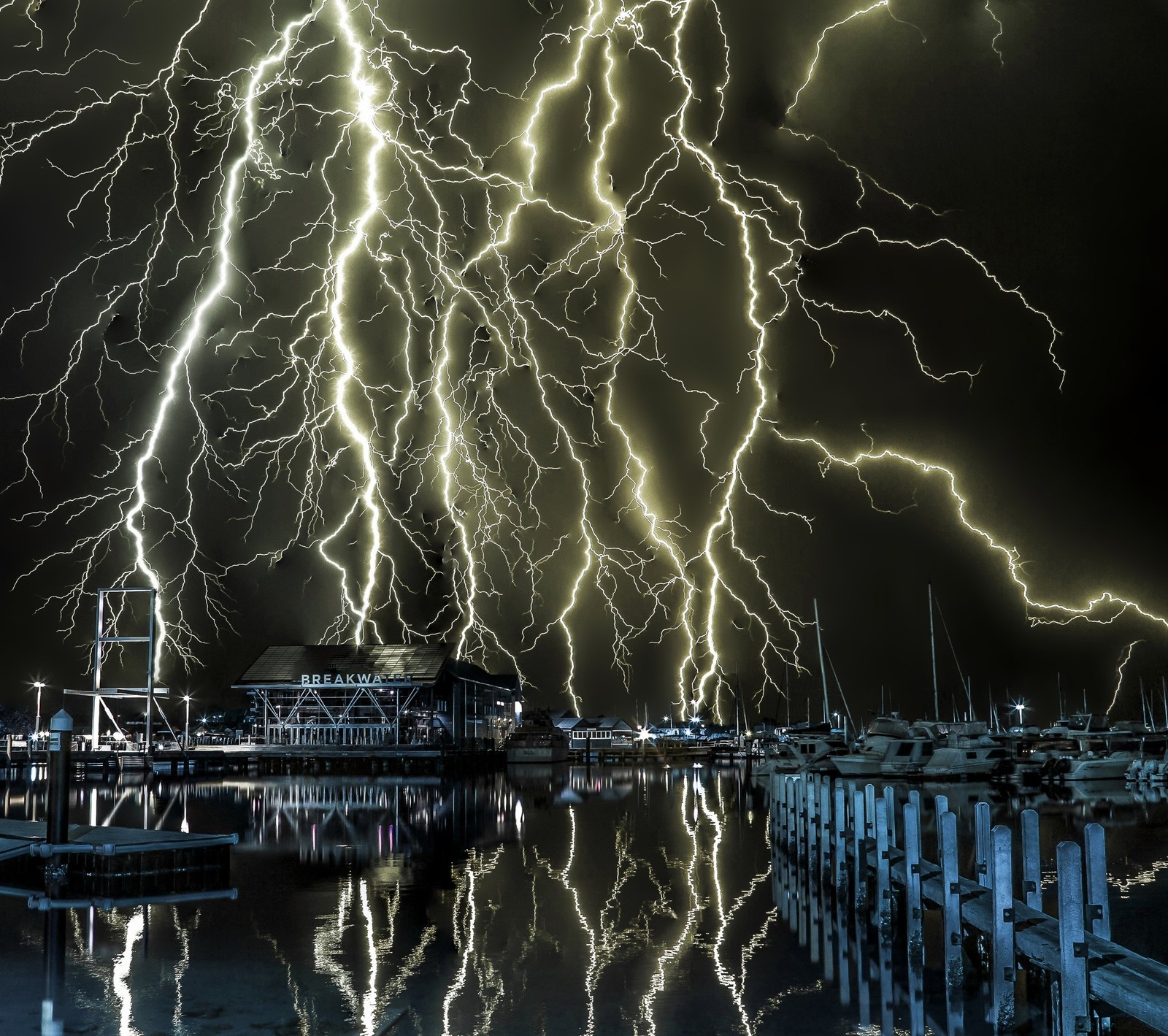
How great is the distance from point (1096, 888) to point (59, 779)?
10.7 meters

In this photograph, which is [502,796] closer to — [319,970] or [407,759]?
[407,759]

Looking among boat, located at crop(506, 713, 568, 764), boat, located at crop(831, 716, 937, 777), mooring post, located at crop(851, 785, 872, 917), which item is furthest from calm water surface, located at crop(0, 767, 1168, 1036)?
boat, located at crop(506, 713, 568, 764)

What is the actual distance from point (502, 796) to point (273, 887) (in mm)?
20078

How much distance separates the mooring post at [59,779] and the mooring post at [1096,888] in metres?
10.4

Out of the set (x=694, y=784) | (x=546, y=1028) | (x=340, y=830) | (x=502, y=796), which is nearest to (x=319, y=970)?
(x=546, y=1028)

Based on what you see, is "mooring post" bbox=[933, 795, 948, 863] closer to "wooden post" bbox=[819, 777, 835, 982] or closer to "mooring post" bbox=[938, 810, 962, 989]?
"mooring post" bbox=[938, 810, 962, 989]

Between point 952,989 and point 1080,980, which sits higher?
point 1080,980

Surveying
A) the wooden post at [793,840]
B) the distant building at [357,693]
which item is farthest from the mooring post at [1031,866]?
the distant building at [357,693]

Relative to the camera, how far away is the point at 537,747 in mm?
65000

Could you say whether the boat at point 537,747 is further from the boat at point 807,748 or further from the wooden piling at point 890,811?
the wooden piling at point 890,811

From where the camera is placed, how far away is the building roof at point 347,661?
182ft

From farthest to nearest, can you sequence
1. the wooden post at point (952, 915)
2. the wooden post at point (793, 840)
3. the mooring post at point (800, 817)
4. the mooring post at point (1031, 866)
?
1. the mooring post at point (800, 817)
2. the wooden post at point (793, 840)
3. the wooden post at point (952, 915)
4. the mooring post at point (1031, 866)

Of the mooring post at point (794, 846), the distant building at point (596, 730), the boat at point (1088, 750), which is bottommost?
the distant building at point (596, 730)

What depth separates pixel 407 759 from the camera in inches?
2008
